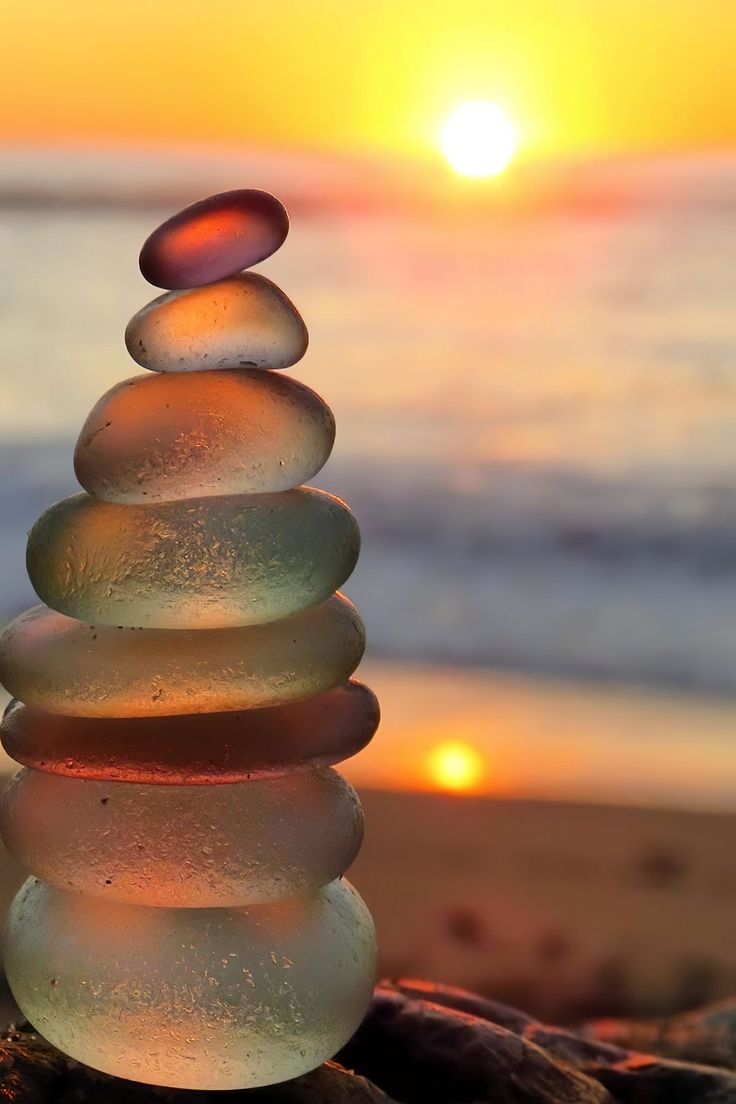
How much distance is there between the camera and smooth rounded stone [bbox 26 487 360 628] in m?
1.78

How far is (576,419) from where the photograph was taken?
9.99 metres

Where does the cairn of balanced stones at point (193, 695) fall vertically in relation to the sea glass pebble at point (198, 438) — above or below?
below

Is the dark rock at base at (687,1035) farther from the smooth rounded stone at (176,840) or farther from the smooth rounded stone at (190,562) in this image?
the smooth rounded stone at (190,562)

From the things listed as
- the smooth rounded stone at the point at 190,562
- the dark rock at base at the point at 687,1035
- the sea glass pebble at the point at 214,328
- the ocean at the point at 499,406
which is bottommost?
the dark rock at base at the point at 687,1035

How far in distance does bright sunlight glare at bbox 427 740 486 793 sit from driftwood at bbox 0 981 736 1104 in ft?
6.29

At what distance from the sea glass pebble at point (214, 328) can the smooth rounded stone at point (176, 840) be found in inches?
21.8

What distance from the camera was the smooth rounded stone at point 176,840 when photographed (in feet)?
5.98

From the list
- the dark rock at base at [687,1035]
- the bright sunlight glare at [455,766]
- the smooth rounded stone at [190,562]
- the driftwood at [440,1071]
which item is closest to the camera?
the smooth rounded stone at [190,562]

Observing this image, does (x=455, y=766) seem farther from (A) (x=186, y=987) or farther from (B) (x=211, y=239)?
(B) (x=211, y=239)

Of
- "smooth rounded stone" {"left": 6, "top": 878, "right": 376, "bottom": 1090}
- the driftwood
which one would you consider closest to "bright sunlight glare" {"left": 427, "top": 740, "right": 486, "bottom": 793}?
the driftwood

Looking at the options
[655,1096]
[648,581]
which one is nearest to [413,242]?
[648,581]

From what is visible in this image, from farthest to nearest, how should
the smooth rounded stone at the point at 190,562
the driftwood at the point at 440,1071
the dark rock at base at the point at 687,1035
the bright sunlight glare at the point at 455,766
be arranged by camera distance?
the bright sunlight glare at the point at 455,766
the dark rock at base at the point at 687,1035
the driftwood at the point at 440,1071
the smooth rounded stone at the point at 190,562

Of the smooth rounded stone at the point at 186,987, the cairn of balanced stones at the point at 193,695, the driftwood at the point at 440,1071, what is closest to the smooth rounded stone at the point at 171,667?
the cairn of balanced stones at the point at 193,695

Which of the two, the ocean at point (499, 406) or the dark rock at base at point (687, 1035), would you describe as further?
the ocean at point (499, 406)
